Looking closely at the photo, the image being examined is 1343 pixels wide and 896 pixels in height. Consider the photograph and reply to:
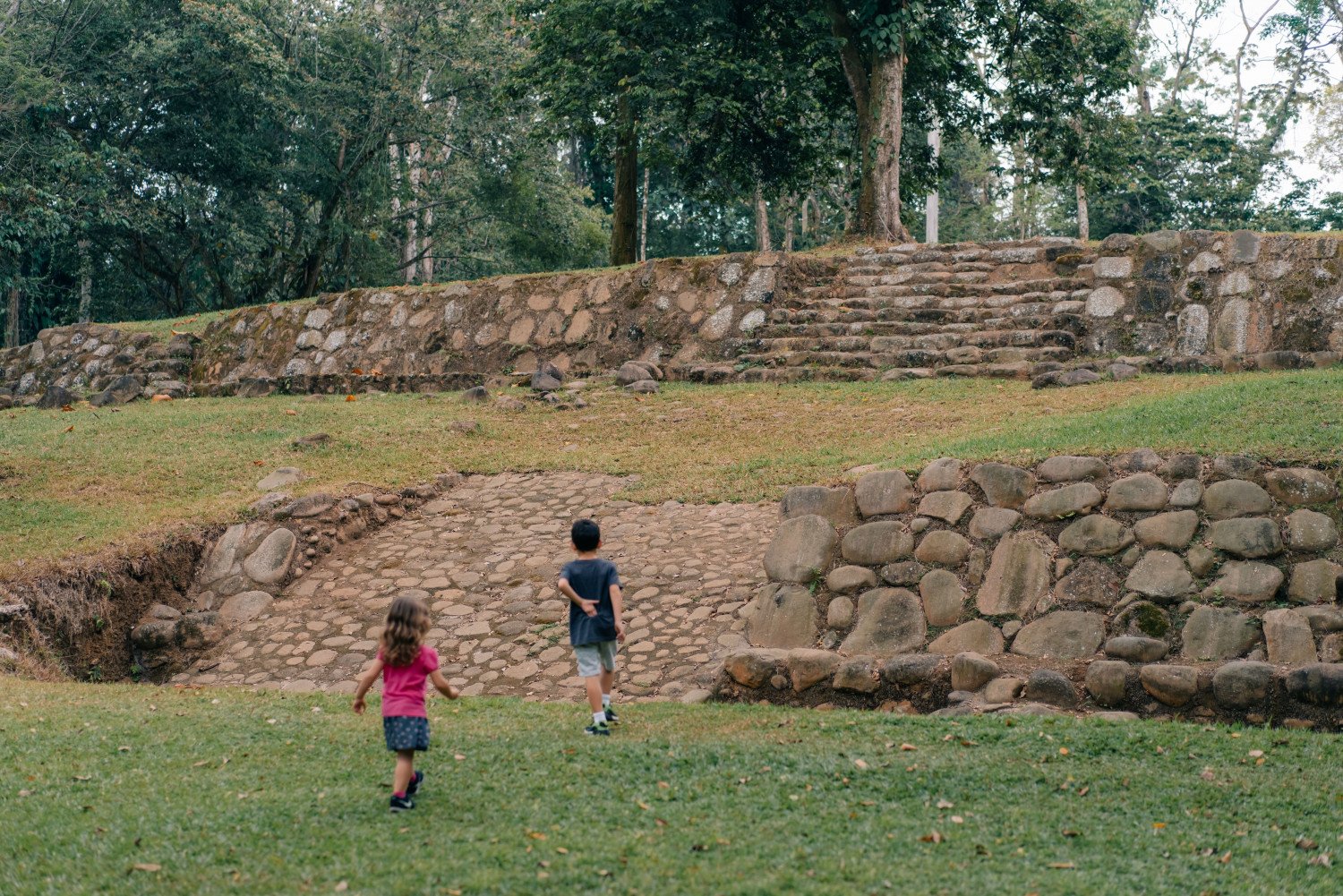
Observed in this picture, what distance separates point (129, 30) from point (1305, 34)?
27792 mm

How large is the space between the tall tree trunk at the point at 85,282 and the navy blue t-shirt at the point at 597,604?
20141 mm

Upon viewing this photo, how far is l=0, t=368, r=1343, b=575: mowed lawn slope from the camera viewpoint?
8047 millimetres

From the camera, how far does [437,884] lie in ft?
11.2

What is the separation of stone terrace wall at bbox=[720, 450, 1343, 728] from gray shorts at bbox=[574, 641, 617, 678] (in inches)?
44.7

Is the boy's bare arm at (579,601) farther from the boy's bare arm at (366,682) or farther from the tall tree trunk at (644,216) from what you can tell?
the tall tree trunk at (644,216)

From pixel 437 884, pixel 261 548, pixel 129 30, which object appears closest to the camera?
pixel 437 884

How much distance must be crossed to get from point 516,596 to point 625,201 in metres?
12.1

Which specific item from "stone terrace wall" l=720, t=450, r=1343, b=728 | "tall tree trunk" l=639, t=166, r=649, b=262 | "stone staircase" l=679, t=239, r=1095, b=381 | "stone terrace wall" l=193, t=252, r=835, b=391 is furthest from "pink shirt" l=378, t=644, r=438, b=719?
"tall tree trunk" l=639, t=166, r=649, b=262

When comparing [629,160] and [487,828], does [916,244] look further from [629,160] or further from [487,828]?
[487,828]

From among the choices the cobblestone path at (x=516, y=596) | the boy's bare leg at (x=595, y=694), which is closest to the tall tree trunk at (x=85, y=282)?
the cobblestone path at (x=516, y=596)

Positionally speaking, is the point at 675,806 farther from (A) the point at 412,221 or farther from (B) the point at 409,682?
(A) the point at 412,221

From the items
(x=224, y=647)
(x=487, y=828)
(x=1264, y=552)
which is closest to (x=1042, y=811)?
(x=487, y=828)

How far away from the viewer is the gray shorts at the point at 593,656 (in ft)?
17.5

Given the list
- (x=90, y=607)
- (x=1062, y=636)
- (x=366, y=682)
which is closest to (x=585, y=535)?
(x=366, y=682)
